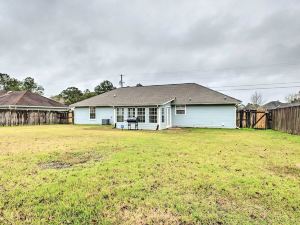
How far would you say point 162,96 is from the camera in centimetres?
2309

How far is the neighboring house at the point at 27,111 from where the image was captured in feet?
82.0

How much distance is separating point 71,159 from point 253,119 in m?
18.7

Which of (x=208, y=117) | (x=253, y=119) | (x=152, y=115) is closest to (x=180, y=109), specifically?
(x=208, y=117)

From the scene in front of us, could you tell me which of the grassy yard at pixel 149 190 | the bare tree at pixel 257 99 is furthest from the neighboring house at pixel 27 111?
the bare tree at pixel 257 99

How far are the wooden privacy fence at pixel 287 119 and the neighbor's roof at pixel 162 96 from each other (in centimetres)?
346

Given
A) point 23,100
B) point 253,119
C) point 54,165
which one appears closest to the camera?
point 54,165

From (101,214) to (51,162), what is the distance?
4097 mm

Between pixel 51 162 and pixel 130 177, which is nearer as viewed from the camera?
pixel 130 177

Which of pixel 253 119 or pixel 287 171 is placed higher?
pixel 253 119

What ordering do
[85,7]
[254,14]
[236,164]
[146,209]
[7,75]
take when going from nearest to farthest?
[146,209] < [236,164] < [85,7] < [254,14] < [7,75]

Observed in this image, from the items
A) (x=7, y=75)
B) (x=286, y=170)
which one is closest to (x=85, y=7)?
(x=286, y=170)

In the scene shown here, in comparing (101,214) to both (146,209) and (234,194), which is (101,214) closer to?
(146,209)

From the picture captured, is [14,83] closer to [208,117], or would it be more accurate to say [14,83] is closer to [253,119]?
[208,117]

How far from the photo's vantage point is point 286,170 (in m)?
6.17
